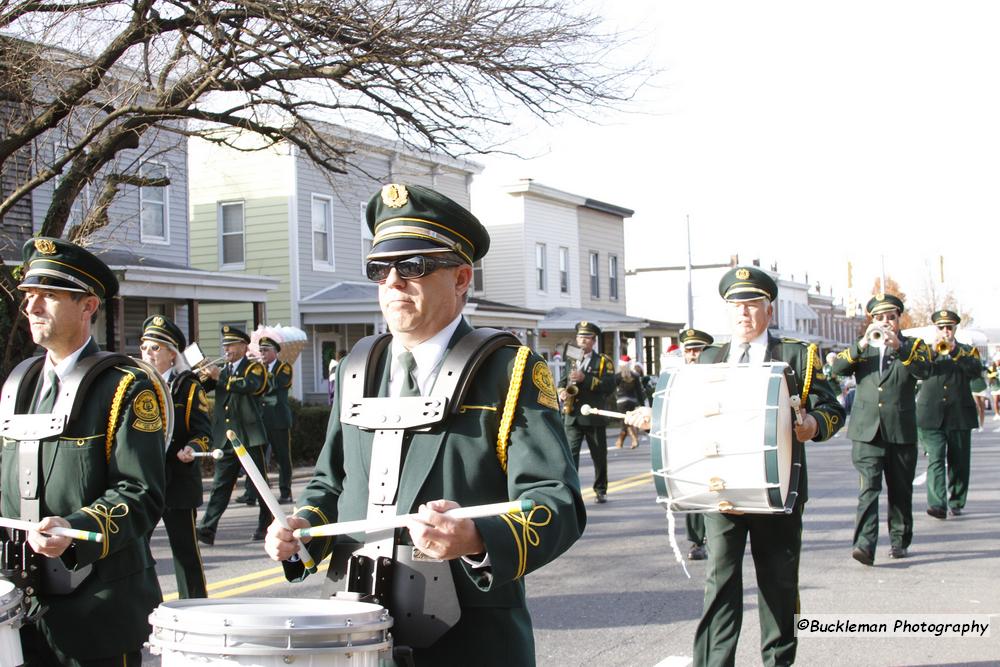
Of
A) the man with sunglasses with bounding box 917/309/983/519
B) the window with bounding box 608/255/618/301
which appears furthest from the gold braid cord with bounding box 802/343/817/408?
the window with bounding box 608/255/618/301

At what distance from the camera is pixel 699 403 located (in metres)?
5.45

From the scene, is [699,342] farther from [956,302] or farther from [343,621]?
[956,302]

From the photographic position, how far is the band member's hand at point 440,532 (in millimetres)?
2467

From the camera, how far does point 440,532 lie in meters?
2.48

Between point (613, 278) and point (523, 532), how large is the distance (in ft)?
132

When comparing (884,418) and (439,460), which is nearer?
(439,460)

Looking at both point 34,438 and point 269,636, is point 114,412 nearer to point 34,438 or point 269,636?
point 34,438

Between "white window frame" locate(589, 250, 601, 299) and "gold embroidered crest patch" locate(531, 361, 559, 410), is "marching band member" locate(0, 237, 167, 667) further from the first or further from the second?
"white window frame" locate(589, 250, 601, 299)

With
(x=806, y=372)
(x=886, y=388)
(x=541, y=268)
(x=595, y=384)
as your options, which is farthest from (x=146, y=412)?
(x=541, y=268)

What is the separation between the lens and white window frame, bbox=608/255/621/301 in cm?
4238

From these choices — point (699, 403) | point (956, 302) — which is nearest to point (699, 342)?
point (699, 403)

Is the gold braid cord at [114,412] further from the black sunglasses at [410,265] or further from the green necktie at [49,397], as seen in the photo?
the black sunglasses at [410,265]

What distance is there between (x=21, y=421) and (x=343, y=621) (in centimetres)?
191

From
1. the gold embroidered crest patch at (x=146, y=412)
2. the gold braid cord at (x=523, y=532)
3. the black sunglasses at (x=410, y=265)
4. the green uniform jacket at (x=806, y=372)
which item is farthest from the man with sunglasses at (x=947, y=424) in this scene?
the gold braid cord at (x=523, y=532)
